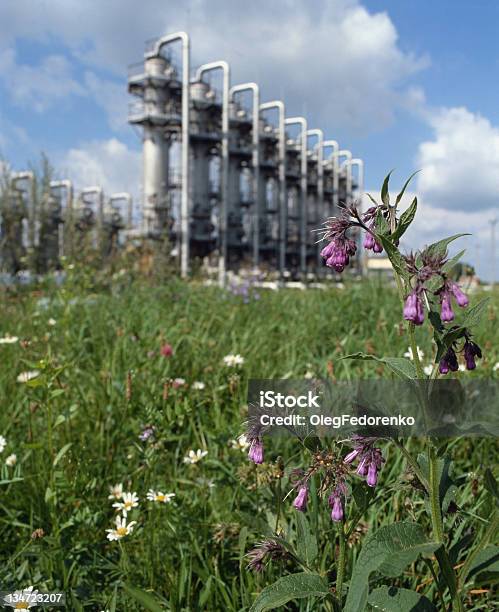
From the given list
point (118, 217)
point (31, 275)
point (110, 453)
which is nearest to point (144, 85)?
point (118, 217)

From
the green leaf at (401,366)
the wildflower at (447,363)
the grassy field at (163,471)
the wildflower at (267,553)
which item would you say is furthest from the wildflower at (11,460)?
the wildflower at (447,363)

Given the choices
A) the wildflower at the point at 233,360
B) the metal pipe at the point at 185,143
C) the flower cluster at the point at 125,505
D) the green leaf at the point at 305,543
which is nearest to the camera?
the green leaf at the point at 305,543

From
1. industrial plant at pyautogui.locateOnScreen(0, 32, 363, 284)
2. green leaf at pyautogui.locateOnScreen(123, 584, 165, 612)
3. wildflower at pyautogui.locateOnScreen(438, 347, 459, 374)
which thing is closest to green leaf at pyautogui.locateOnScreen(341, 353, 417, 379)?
wildflower at pyautogui.locateOnScreen(438, 347, 459, 374)

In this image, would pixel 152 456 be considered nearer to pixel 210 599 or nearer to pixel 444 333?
pixel 210 599

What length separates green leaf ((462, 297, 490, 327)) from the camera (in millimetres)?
1049

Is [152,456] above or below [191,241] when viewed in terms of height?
below

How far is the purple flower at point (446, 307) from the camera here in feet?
3.34

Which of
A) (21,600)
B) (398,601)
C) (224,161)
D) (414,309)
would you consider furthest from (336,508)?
(224,161)

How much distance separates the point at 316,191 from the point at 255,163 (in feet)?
35.3

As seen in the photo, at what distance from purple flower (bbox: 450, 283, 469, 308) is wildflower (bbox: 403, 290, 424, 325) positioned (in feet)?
0.21

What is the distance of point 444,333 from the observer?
1.07 m

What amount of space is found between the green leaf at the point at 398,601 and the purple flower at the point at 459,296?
1.76 ft

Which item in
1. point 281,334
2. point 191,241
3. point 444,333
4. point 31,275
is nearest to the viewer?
point 444,333

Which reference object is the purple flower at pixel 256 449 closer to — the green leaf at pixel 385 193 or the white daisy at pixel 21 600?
the green leaf at pixel 385 193
